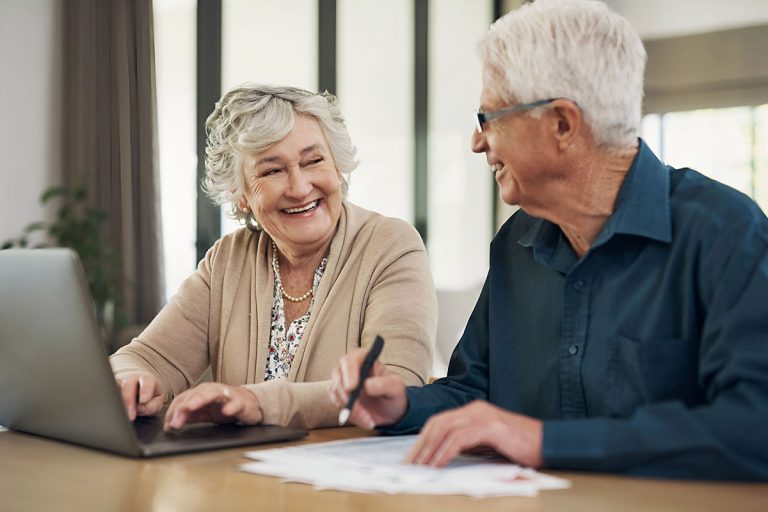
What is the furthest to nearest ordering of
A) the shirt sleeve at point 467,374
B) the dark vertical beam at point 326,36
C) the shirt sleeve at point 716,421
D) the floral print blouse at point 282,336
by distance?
1. the dark vertical beam at point 326,36
2. the floral print blouse at point 282,336
3. the shirt sleeve at point 467,374
4. the shirt sleeve at point 716,421

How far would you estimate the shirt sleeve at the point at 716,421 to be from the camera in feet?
3.65

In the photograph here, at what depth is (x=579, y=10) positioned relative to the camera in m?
1.39

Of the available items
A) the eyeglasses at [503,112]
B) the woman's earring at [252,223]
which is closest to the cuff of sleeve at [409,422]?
the eyeglasses at [503,112]

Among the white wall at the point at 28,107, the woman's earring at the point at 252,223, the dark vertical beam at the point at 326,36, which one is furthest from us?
the dark vertical beam at the point at 326,36

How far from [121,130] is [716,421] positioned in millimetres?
4710

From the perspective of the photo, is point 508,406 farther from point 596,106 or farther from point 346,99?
point 346,99

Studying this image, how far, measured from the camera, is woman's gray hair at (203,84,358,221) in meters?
2.05

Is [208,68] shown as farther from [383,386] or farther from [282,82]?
[383,386]

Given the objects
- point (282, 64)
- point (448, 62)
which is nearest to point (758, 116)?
point (448, 62)

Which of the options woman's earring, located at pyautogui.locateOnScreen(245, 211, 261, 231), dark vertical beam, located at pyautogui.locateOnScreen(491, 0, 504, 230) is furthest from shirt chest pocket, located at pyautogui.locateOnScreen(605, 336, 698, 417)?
dark vertical beam, located at pyautogui.locateOnScreen(491, 0, 504, 230)

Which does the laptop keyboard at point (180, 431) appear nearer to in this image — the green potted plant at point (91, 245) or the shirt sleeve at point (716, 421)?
the shirt sleeve at point (716, 421)

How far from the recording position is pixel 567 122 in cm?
141

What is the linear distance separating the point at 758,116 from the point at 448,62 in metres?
1.80

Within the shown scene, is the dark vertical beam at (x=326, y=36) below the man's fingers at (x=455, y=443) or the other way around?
the other way around
